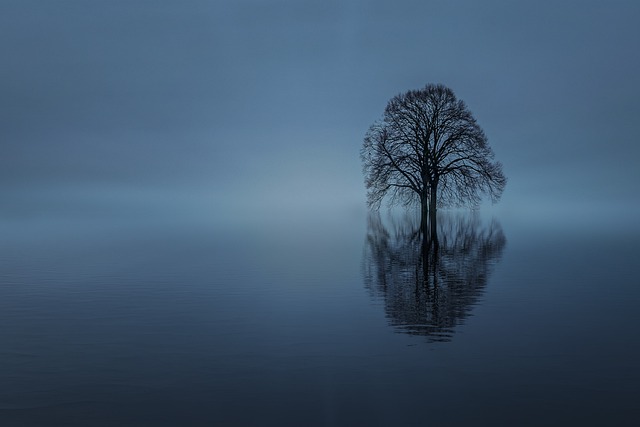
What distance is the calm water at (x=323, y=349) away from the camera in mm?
9633

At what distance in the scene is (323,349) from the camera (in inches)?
542

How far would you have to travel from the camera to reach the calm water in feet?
31.6

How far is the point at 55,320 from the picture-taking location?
692 inches

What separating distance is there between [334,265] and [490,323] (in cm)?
1754

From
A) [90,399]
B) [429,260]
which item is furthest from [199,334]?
[429,260]

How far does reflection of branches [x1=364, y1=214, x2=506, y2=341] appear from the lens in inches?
659

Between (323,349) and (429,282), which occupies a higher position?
(429,282)

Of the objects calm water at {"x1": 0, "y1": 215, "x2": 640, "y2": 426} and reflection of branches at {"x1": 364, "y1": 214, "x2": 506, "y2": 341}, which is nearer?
calm water at {"x1": 0, "y1": 215, "x2": 640, "y2": 426}

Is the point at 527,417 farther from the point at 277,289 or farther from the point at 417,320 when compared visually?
the point at 277,289

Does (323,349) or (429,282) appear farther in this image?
(429,282)

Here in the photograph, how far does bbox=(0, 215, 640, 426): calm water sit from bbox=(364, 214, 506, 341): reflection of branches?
12 centimetres

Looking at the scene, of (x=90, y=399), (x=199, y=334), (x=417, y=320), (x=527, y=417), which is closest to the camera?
(x=527, y=417)

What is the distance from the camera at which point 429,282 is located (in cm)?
2461

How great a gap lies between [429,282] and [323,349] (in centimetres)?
1191
